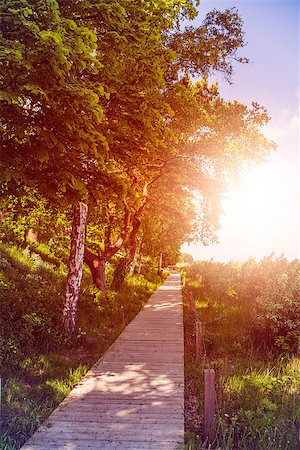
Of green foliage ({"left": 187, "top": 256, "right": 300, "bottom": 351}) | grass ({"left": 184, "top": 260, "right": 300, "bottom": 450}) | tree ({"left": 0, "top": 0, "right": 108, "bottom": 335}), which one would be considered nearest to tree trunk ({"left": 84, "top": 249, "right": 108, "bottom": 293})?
green foliage ({"left": 187, "top": 256, "right": 300, "bottom": 351})

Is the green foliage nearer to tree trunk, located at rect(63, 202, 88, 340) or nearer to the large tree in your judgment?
tree trunk, located at rect(63, 202, 88, 340)

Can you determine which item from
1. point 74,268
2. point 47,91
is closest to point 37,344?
point 74,268

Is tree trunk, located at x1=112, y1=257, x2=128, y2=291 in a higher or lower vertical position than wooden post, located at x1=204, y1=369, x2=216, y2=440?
higher

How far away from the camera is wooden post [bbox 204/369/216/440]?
5609 millimetres

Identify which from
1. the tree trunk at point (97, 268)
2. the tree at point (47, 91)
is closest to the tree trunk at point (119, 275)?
the tree trunk at point (97, 268)

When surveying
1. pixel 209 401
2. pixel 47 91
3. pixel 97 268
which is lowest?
pixel 209 401

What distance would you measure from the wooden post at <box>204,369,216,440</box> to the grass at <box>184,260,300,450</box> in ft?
0.31

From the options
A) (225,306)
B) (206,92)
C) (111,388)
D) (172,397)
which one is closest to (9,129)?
(111,388)

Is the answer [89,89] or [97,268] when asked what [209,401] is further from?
[97,268]

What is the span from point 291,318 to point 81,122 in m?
7.99

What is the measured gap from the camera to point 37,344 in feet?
31.3

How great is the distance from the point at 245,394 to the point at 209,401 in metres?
1.49

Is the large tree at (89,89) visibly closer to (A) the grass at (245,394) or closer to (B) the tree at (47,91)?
(B) the tree at (47,91)

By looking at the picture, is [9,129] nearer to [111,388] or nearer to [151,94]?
[151,94]
